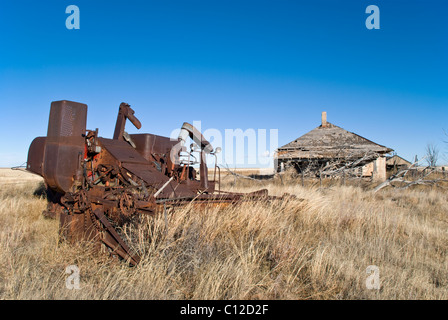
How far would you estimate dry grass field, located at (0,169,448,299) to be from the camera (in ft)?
10.1

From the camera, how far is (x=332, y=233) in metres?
5.43

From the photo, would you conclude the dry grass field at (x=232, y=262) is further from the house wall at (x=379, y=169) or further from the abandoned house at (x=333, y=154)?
the house wall at (x=379, y=169)

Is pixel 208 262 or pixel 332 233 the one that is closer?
pixel 208 262

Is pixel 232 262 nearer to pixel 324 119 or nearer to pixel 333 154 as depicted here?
pixel 333 154

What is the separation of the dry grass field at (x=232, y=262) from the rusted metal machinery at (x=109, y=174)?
0.27 meters

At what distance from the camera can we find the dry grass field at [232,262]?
3082 mm

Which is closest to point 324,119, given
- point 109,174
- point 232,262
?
point 109,174

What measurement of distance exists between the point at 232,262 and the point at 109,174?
305cm

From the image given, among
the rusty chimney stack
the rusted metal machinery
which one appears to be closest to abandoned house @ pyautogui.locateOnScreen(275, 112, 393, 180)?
the rusty chimney stack

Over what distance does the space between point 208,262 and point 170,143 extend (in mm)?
4430

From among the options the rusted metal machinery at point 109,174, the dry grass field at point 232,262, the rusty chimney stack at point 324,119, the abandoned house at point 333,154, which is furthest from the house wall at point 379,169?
the rusted metal machinery at point 109,174

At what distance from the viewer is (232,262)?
343 centimetres
